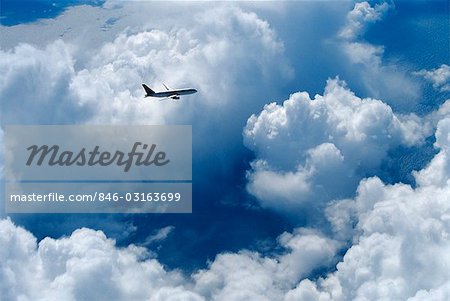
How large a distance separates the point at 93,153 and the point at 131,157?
11.0 meters

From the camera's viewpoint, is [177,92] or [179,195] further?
[177,92]

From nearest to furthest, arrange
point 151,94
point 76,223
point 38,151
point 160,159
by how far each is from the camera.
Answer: point 160,159 < point 38,151 < point 151,94 < point 76,223

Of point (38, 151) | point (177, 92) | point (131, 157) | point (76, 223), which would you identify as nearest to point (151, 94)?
point (177, 92)

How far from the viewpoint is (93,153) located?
108 metres

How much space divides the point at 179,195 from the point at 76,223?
107 metres

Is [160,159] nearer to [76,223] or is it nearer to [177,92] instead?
[177,92]

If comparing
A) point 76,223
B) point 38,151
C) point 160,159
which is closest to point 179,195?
point 160,159

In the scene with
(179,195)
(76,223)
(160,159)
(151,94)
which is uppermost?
(151,94)

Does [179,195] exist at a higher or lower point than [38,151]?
lower

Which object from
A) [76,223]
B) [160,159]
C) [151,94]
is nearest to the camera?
[160,159]

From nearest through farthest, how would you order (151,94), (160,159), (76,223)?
(160,159)
(151,94)
(76,223)

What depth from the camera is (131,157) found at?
339 ft

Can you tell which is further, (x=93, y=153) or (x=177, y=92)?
(x=177, y=92)

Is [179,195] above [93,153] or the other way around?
the other way around
